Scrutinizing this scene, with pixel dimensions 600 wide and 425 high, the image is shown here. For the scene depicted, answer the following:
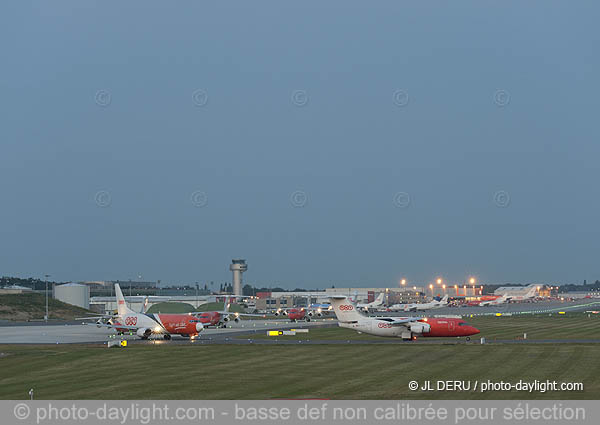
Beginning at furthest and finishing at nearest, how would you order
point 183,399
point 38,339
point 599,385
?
point 38,339
point 599,385
point 183,399

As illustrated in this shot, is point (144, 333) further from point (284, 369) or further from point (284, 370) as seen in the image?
point (284, 370)

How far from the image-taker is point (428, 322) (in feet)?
306

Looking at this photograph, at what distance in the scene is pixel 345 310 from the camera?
313ft

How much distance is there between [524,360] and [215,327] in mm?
80558

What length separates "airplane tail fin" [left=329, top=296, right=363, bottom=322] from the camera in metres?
94.8

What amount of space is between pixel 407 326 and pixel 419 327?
1.47 meters

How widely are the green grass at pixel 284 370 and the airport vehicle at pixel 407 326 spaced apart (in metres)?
9.38

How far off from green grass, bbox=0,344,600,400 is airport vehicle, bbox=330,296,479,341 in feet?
30.8

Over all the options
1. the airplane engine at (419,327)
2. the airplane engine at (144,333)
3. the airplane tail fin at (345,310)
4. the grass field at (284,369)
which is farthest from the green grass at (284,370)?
the airplane engine at (144,333)

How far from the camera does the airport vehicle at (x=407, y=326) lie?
3639 inches

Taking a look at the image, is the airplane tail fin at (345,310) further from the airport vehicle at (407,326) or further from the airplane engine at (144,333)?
the airplane engine at (144,333)

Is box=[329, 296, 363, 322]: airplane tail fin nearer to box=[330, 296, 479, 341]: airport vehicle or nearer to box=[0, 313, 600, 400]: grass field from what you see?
box=[330, 296, 479, 341]: airport vehicle
